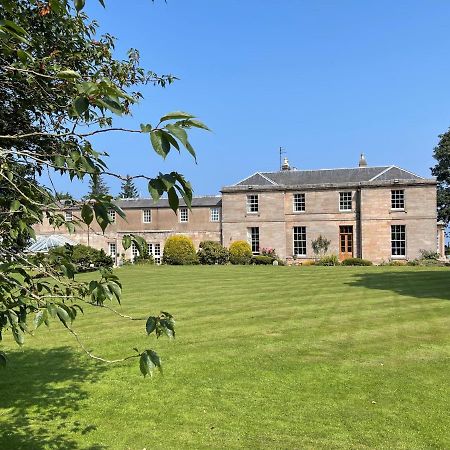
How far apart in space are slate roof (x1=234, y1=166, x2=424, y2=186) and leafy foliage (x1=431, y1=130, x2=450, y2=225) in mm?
24595

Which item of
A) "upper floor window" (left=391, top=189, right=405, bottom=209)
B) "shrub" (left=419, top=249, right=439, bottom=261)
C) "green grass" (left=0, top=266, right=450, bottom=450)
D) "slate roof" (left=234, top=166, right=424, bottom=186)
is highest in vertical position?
"slate roof" (left=234, top=166, right=424, bottom=186)

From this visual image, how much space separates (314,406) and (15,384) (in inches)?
187

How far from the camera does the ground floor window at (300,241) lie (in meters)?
39.2

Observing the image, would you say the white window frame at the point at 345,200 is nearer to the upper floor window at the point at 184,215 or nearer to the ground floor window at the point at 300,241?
the ground floor window at the point at 300,241

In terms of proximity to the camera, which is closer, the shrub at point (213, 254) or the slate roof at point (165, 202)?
the shrub at point (213, 254)

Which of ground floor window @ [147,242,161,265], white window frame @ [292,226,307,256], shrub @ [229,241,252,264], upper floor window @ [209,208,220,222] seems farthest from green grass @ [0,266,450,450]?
ground floor window @ [147,242,161,265]

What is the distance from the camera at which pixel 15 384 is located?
7.25 m

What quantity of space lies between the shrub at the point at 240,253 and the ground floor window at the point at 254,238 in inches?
72.1

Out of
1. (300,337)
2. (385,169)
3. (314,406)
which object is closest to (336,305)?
(300,337)

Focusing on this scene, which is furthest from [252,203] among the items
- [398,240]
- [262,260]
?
[398,240]

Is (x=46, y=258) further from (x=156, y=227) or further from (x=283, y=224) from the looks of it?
(x=156, y=227)

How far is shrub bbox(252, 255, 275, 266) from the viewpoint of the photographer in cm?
3738

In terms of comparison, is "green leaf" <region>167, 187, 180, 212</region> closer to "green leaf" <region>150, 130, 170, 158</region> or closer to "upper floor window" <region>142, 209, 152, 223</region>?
"green leaf" <region>150, 130, 170, 158</region>

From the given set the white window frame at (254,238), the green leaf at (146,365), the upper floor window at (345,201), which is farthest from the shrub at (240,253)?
the green leaf at (146,365)
